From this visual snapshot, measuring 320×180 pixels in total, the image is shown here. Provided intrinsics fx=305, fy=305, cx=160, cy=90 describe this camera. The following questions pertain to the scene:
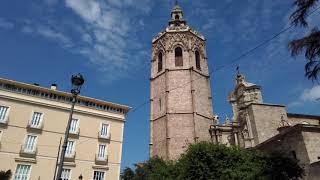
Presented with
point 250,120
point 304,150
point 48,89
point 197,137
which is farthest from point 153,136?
point 304,150

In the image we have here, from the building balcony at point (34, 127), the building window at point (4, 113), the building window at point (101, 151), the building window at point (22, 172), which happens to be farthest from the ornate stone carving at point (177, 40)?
the building window at point (22, 172)

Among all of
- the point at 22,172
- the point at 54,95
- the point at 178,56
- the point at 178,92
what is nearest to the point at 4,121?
the point at 22,172

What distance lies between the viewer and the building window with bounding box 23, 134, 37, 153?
26.3m

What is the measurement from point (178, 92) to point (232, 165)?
819 inches

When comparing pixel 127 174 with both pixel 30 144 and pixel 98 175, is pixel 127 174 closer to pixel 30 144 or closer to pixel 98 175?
pixel 98 175

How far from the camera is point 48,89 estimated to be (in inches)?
1155

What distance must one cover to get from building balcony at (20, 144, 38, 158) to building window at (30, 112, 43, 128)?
2026 mm

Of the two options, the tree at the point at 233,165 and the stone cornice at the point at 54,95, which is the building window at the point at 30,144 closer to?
the stone cornice at the point at 54,95

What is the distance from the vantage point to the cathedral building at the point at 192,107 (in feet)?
125

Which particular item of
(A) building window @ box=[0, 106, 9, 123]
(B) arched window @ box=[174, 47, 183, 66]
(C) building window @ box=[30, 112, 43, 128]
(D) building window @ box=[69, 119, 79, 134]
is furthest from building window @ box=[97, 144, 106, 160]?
(B) arched window @ box=[174, 47, 183, 66]

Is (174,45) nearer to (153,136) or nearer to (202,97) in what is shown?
(202,97)

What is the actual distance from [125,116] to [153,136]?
11082 mm

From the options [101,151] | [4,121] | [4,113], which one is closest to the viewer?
Answer: [4,121]

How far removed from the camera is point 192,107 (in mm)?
42000
